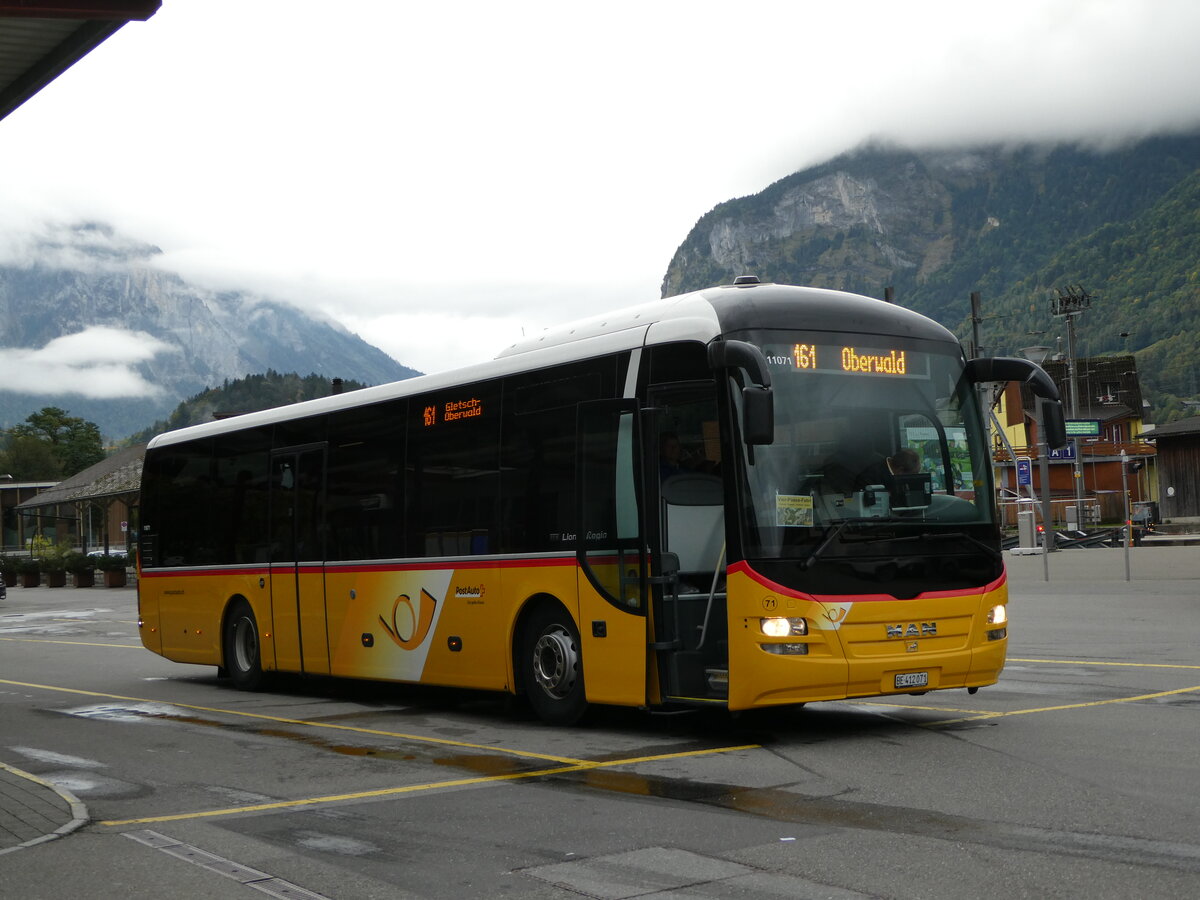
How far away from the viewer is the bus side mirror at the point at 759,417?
936 centimetres

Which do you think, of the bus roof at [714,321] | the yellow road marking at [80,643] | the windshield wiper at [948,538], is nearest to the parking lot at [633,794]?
the windshield wiper at [948,538]

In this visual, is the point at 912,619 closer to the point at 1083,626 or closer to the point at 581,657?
the point at 581,657

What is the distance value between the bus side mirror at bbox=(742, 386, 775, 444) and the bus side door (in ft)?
5.10

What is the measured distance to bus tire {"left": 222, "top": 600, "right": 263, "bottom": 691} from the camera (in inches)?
648

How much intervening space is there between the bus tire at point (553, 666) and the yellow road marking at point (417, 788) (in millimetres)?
1537

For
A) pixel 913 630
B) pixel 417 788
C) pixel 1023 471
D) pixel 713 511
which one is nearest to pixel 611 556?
pixel 713 511

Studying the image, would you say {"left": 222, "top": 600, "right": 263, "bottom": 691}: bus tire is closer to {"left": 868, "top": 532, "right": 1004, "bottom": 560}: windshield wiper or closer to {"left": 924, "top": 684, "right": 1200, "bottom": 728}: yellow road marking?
{"left": 924, "top": 684, "right": 1200, "bottom": 728}: yellow road marking

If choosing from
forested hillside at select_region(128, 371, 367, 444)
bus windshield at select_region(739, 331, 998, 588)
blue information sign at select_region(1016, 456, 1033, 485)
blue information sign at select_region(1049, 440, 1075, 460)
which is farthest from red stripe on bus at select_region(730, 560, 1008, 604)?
forested hillside at select_region(128, 371, 367, 444)

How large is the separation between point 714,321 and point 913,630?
2.60 meters

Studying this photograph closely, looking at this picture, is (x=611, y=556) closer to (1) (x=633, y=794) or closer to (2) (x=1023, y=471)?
(1) (x=633, y=794)

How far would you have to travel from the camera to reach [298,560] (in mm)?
15453

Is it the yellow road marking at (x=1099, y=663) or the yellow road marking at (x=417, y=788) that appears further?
the yellow road marking at (x=1099, y=663)

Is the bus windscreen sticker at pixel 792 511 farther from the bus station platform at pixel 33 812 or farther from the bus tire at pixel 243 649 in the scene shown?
the bus tire at pixel 243 649

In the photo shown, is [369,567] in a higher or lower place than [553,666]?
higher
